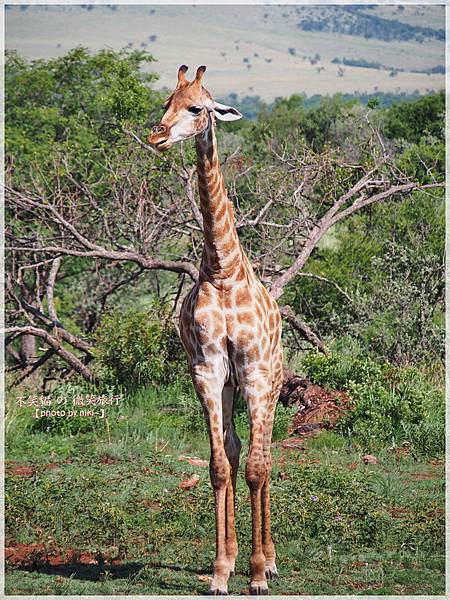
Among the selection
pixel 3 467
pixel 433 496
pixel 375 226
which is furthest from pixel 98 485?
pixel 375 226

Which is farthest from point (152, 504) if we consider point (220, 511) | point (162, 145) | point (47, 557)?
point (162, 145)

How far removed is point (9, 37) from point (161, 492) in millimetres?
61544

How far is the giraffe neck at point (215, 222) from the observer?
562 cm

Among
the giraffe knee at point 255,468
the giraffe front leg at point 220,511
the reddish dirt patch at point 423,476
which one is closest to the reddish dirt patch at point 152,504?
the giraffe front leg at point 220,511

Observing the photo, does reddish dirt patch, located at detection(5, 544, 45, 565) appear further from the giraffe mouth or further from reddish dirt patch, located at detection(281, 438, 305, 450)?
reddish dirt patch, located at detection(281, 438, 305, 450)

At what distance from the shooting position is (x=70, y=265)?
15.4m

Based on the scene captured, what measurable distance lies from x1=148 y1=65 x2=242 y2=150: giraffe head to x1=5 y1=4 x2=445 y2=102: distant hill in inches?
2349

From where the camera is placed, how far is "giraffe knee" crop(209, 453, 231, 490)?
5660mm

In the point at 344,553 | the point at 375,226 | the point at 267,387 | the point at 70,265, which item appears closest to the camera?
the point at 267,387

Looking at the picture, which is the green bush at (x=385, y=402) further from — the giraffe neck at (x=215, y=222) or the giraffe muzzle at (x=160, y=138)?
the giraffe muzzle at (x=160, y=138)

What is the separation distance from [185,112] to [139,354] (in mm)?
5364

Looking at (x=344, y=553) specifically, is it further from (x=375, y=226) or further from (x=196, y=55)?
(x=196, y=55)

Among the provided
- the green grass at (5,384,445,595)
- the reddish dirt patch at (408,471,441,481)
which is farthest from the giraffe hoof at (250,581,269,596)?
the reddish dirt patch at (408,471,441,481)

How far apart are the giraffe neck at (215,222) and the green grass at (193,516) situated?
189 cm
